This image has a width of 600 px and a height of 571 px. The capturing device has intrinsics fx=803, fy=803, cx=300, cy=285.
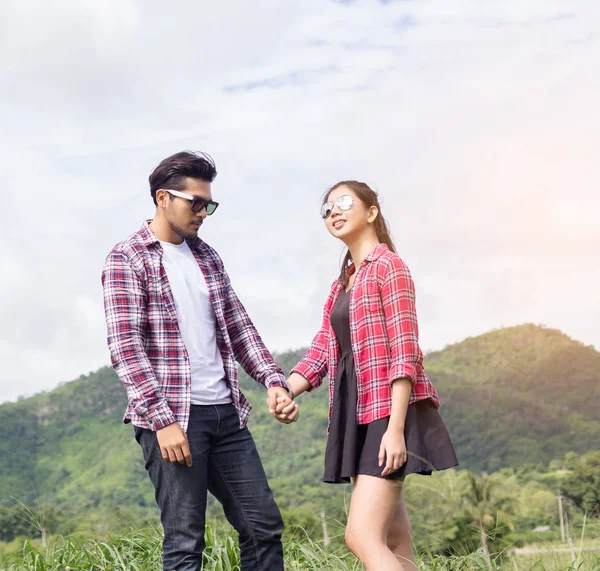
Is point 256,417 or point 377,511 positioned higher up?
point 256,417

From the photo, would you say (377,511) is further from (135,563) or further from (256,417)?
(256,417)

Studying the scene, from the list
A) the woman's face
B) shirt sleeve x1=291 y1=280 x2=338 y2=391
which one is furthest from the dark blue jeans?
the woman's face

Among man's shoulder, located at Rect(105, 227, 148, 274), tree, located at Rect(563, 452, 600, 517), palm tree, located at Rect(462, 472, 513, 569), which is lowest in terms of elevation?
tree, located at Rect(563, 452, 600, 517)

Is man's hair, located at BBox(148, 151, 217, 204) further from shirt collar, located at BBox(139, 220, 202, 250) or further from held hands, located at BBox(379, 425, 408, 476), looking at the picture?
held hands, located at BBox(379, 425, 408, 476)

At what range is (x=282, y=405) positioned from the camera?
3.27 meters

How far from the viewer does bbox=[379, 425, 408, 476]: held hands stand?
289 cm

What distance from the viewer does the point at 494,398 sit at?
45312 millimetres

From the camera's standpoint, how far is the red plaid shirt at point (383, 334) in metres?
3.03

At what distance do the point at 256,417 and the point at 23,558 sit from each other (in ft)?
126

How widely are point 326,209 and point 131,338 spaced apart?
3.14 feet

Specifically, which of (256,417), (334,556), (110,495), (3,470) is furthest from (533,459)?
(334,556)

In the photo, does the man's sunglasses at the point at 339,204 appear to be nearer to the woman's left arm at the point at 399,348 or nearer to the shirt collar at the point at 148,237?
the woman's left arm at the point at 399,348

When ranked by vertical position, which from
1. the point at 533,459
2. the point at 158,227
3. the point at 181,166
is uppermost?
the point at 181,166

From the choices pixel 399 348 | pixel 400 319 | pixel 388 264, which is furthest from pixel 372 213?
pixel 399 348
